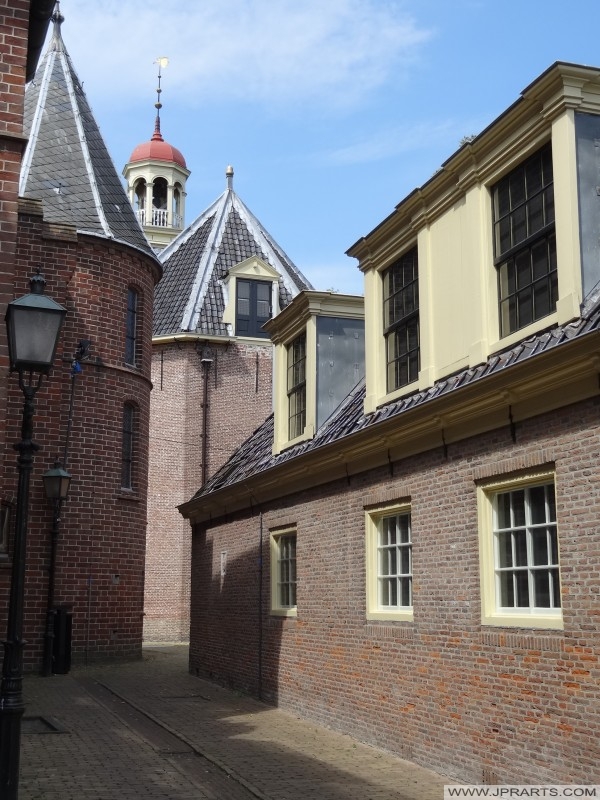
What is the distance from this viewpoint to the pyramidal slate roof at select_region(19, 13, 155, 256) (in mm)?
23078

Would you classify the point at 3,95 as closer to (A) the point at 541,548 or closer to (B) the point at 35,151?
(A) the point at 541,548

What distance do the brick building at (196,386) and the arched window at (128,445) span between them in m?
6.30

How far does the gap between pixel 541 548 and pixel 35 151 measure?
18.7 m

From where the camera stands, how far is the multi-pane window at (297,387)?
15039 millimetres

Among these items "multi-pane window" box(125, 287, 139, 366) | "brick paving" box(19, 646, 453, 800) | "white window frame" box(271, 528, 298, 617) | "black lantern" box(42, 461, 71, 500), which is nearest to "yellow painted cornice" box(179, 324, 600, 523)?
"white window frame" box(271, 528, 298, 617)

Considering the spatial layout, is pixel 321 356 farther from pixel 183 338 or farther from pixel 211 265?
pixel 211 265

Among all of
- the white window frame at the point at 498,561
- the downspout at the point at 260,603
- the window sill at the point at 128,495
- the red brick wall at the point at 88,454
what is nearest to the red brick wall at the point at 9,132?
the white window frame at the point at 498,561

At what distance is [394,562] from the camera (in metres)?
11.2

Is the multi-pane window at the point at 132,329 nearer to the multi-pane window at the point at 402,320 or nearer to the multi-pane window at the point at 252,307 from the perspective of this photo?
the multi-pane window at the point at 252,307

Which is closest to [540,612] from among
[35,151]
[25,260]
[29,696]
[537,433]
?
[537,433]

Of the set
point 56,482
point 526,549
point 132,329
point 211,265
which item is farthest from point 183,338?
point 526,549

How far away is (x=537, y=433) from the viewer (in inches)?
328

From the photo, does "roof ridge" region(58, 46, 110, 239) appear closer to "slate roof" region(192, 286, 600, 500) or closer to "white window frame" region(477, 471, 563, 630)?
"slate roof" region(192, 286, 600, 500)

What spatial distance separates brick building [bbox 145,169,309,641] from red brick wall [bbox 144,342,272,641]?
3cm
